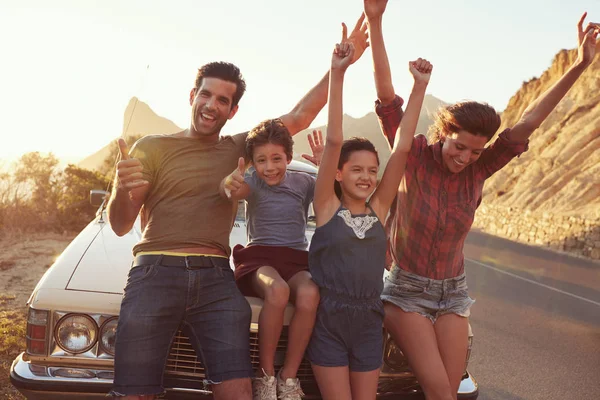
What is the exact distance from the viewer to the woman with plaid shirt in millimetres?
2928

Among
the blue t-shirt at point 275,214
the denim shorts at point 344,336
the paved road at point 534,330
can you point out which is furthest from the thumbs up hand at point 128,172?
the paved road at point 534,330

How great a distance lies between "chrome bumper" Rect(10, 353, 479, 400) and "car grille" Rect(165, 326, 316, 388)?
0.21 feet

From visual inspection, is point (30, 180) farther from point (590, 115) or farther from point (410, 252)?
point (590, 115)

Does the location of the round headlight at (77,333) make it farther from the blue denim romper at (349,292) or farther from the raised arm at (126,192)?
the blue denim romper at (349,292)

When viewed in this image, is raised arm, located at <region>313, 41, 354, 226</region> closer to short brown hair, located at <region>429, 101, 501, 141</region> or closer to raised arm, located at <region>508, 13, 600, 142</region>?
short brown hair, located at <region>429, 101, 501, 141</region>

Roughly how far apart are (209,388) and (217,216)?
2.83 feet

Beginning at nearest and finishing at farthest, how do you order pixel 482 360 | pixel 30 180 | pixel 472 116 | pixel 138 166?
pixel 138 166, pixel 472 116, pixel 482 360, pixel 30 180

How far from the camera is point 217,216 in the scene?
310 cm

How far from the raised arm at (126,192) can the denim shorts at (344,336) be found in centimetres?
105

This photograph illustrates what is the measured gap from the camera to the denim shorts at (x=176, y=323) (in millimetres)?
2682

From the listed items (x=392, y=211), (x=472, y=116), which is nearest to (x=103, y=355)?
(x=392, y=211)

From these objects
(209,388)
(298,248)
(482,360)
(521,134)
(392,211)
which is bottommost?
(482,360)

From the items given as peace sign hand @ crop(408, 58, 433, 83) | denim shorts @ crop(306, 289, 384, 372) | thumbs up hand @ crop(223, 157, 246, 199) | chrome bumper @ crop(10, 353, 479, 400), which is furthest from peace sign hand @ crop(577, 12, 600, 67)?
chrome bumper @ crop(10, 353, 479, 400)

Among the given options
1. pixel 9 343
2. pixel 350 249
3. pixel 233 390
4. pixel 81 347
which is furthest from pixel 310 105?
pixel 9 343
